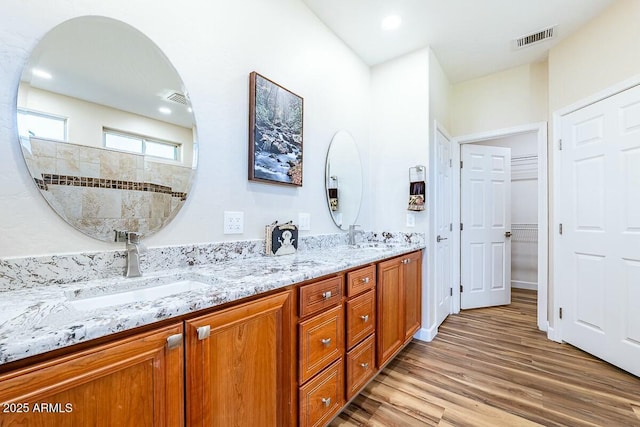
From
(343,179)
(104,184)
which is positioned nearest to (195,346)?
(104,184)

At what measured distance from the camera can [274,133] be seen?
1785 millimetres

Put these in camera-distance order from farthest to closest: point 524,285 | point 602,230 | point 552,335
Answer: point 524,285 → point 552,335 → point 602,230

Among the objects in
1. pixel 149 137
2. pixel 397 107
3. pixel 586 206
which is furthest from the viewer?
pixel 397 107

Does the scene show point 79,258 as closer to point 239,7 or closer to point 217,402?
point 217,402

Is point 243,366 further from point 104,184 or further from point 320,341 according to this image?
point 104,184

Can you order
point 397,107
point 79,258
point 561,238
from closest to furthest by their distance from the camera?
point 79,258 → point 561,238 → point 397,107

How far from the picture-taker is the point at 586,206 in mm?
2342

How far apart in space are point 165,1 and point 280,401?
1.86m

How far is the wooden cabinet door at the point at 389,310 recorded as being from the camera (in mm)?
1834

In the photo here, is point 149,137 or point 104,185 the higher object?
point 149,137

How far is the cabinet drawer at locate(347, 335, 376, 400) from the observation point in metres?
1.55

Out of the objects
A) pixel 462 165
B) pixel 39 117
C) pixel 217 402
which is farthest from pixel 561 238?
pixel 39 117

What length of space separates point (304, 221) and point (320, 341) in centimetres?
92

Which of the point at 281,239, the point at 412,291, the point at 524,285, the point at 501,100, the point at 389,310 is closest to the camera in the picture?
the point at 281,239
